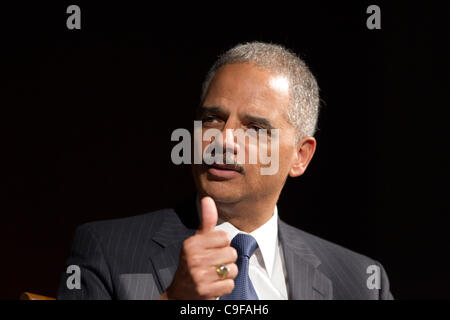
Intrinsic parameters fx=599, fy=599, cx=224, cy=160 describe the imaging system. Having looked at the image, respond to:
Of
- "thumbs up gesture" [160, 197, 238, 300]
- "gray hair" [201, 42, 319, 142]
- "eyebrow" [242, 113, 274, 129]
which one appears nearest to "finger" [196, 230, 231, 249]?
"thumbs up gesture" [160, 197, 238, 300]

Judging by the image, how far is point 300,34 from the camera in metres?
2.40

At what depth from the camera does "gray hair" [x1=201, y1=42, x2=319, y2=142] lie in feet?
5.67

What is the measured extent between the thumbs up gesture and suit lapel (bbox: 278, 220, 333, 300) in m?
0.43

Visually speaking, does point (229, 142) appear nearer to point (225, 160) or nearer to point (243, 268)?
point (225, 160)

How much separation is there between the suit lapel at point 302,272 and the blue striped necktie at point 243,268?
15cm

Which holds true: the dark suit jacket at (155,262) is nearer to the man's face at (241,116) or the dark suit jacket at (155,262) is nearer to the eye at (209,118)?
the man's face at (241,116)

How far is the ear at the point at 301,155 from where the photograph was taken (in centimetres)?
186

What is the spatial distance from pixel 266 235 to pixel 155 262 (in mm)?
354

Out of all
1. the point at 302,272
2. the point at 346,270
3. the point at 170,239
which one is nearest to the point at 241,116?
the point at 170,239

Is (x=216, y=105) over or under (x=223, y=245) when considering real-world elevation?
over
